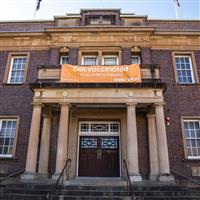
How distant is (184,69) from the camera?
1396 centimetres

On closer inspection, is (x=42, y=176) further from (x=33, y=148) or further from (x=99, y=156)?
(x=99, y=156)

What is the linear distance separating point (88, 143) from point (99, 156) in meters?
0.89

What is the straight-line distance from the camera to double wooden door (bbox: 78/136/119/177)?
1188 cm

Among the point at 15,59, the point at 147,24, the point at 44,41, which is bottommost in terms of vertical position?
the point at 15,59

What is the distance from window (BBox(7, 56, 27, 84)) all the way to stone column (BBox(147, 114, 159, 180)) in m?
7.59

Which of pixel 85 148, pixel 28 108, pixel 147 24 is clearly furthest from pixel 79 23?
pixel 85 148

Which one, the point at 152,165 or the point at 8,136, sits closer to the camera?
the point at 152,165

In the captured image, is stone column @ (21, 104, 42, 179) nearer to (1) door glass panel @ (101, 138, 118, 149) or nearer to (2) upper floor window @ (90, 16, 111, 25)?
(1) door glass panel @ (101, 138, 118, 149)

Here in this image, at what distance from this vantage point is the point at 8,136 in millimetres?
12633

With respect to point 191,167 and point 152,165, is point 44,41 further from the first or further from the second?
point 191,167

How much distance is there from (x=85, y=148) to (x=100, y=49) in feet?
19.0

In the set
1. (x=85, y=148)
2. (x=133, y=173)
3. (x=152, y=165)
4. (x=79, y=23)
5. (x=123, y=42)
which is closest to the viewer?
(x=133, y=173)

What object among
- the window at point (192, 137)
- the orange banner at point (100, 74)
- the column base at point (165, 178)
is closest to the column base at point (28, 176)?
the orange banner at point (100, 74)

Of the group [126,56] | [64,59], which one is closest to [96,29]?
[126,56]
